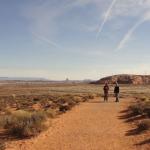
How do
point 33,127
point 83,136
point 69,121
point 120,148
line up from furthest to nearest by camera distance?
point 69,121 < point 33,127 < point 83,136 < point 120,148

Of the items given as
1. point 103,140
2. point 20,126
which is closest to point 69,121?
point 20,126

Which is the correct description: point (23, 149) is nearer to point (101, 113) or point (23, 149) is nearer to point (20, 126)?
point (20, 126)

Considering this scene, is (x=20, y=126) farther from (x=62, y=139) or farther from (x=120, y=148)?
(x=120, y=148)

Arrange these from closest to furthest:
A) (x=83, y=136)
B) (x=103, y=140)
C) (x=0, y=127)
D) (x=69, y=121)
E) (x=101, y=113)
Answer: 1. (x=103, y=140)
2. (x=83, y=136)
3. (x=0, y=127)
4. (x=69, y=121)
5. (x=101, y=113)

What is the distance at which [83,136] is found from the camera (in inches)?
540

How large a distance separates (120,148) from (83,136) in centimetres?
245

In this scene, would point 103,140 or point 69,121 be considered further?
point 69,121

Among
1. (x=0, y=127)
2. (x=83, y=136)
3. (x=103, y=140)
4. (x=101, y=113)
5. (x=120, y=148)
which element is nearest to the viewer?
(x=120, y=148)

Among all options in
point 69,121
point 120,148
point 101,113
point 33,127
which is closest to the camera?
point 120,148

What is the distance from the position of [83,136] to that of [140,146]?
2882mm

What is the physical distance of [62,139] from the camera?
13.4m

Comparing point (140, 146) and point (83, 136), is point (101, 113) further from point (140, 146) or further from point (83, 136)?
point (140, 146)

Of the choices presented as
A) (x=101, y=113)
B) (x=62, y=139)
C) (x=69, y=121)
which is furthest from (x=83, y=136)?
(x=101, y=113)

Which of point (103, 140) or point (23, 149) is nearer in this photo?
point (23, 149)
